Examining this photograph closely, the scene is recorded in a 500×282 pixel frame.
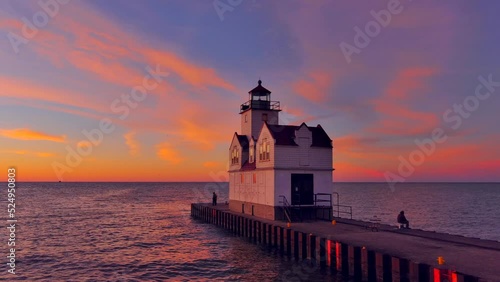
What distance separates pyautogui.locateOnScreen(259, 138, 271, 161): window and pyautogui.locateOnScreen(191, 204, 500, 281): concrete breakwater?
6925mm

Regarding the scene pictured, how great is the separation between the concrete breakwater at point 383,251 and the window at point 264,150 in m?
6.92

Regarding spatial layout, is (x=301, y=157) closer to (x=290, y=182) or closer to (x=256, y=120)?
(x=290, y=182)

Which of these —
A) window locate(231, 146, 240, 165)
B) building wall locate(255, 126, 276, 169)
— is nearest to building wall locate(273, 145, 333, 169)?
building wall locate(255, 126, 276, 169)

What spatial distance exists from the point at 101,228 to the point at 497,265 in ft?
156

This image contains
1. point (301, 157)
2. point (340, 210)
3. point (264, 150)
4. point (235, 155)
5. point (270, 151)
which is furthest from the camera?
point (340, 210)

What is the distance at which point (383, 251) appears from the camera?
73.6ft

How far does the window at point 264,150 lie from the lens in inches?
1561

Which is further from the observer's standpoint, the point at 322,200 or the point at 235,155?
the point at 235,155

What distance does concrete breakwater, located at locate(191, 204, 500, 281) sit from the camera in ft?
60.7

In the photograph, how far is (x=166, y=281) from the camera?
26656mm

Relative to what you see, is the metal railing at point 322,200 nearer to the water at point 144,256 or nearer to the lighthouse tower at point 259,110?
the water at point 144,256

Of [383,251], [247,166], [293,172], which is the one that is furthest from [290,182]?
[383,251]

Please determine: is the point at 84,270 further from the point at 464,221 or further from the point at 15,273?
the point at 464,221

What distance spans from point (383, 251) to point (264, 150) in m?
19.8
